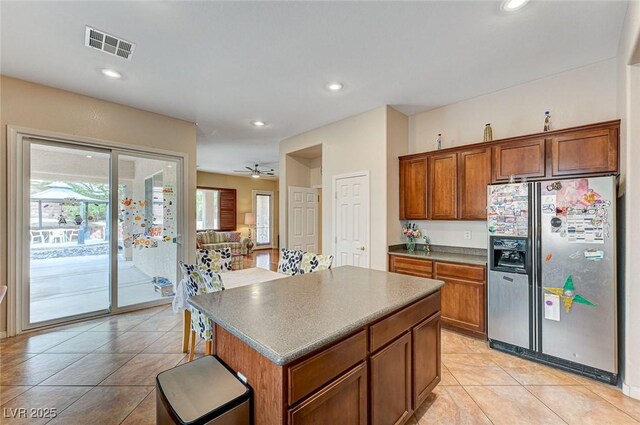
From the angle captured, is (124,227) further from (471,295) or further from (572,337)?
(572,337)

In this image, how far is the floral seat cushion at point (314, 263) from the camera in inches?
115

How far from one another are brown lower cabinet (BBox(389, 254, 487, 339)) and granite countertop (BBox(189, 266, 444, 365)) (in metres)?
1.26

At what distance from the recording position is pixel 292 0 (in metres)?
1.93

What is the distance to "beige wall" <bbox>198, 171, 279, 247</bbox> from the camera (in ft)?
31.6

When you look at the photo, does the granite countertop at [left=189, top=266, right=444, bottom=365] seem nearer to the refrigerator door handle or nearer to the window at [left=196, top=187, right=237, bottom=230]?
the refrigerator door handle

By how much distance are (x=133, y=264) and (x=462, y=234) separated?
15.2 ft

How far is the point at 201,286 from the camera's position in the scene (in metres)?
2.29

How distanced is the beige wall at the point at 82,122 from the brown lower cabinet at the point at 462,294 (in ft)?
11.9

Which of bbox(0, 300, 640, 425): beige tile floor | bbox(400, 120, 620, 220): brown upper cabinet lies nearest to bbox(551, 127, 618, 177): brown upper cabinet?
bbox(400, 120, 620, 220): brown upper cabinet

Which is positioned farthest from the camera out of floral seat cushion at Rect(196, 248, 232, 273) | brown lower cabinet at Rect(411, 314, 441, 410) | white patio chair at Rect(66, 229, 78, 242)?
white patio chair at Rect(66, 229, 78, 242)

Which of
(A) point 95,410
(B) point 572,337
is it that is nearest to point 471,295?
(B) point 572,337

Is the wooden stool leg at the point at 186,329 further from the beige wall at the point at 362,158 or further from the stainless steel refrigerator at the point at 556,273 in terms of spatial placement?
the stainless steel refrigerator at the point at 556,273

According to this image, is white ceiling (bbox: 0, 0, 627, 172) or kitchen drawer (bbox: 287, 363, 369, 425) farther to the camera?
white ceiling (bbox: 0, 0, 627, 172)

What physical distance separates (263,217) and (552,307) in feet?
31.7
